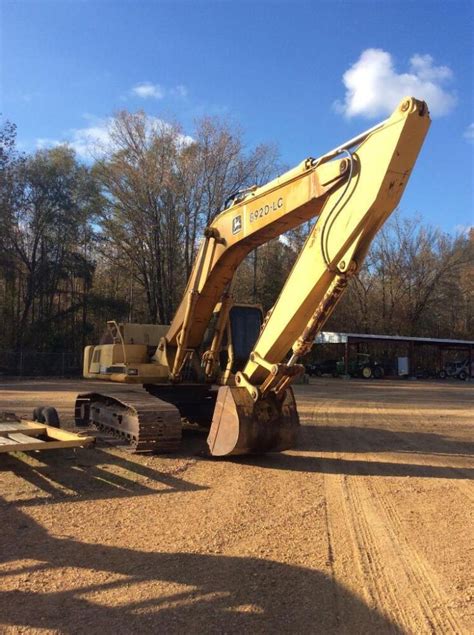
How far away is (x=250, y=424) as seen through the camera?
7.71 m

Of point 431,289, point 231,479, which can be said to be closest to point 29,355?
point 231,479

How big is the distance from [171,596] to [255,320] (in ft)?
21.6

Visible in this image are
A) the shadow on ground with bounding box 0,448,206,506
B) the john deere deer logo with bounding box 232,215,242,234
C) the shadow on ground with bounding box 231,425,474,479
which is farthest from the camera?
the john deere deer logo with bounding box 232,215,242,234

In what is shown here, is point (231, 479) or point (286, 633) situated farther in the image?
point (231, 479)

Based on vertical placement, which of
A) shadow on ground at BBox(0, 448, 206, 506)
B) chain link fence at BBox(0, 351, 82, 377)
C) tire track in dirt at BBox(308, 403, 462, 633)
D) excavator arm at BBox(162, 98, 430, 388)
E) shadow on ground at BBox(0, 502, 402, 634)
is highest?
excavator arm at BBox(162, 98, 430, 388)

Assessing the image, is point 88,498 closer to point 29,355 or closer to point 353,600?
point 353,600

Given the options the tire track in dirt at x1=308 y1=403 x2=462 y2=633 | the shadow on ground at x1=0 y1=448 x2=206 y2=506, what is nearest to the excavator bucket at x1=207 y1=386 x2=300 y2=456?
the shadow on ground at x1=0 y1=448 x2=206 y2=506

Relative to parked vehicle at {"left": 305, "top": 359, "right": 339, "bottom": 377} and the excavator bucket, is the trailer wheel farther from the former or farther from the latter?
parked vehicle at {"left": 305, "top": 359, "right": 339, "bottom": 377}

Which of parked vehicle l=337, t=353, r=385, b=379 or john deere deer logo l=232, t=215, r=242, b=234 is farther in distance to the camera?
parked vehicle l=337, t=353, r=385, b=379

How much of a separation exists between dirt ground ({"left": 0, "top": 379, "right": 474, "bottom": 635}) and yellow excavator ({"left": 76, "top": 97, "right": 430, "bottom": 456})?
2.14 ft

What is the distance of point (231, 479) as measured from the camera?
7.23m

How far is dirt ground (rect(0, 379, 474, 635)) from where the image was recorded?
12.0ft

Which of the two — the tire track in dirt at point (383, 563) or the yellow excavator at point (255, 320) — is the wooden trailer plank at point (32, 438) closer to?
the yellow excavator at point (255, 320)

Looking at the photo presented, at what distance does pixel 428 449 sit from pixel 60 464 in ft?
20.7
